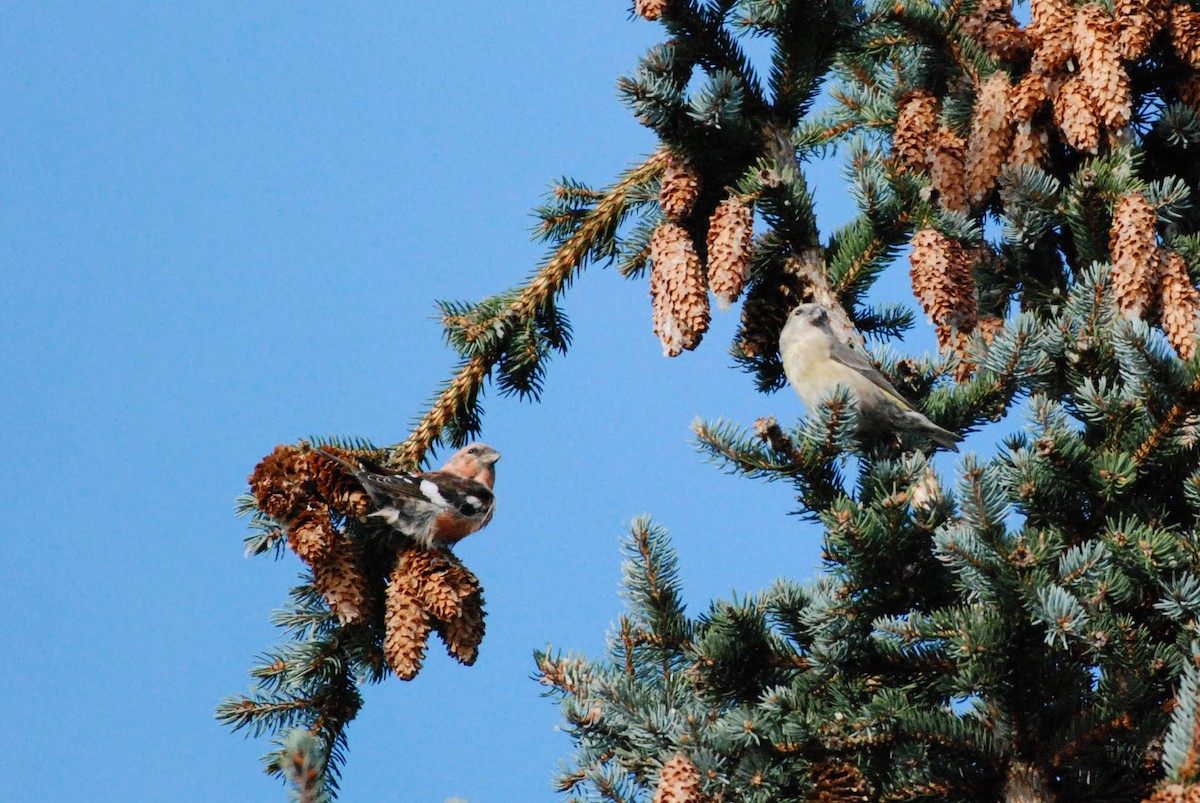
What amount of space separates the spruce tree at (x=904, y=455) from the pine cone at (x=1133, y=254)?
12 mm

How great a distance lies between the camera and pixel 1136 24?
4316 mm

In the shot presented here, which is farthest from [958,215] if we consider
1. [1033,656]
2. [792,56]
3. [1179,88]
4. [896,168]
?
[1033,656]

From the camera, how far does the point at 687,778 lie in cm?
307

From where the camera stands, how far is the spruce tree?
314cm

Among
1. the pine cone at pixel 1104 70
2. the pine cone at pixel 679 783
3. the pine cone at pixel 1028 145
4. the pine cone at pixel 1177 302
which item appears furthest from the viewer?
the pine cone at pixel 1028 145

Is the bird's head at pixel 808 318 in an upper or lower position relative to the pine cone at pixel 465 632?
upper

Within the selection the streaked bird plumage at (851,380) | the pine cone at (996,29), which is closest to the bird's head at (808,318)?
the streaked bird plumage at (851,380)

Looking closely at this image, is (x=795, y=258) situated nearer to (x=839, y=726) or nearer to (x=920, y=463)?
(x=920, y=463)

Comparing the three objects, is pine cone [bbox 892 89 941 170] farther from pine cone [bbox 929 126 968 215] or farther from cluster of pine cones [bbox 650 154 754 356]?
cluster of pine cones [bbox 650 154 754 356]

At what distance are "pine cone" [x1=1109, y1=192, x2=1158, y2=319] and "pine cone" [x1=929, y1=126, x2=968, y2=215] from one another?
0.75m

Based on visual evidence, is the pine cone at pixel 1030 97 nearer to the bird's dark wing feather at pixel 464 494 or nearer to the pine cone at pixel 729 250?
the pine cone at pixel 729 250

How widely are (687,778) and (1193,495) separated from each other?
4.45 ft

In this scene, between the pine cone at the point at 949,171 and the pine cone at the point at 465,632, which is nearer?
the pine cone at the point at 465,632

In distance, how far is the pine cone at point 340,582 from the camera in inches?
143
